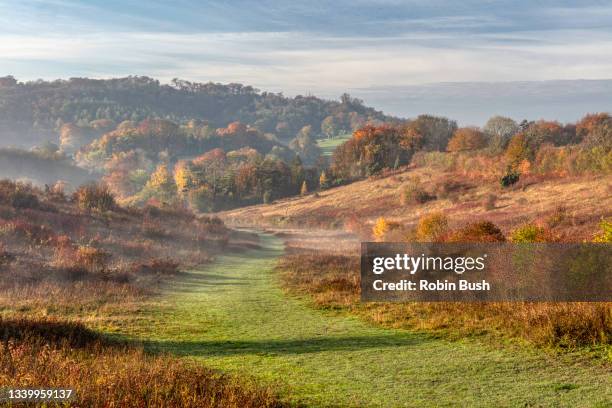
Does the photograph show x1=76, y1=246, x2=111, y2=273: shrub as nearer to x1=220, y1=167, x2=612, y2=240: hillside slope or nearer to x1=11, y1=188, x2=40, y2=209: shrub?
x1=11, y1=188, x2=40, y2=209: shrub

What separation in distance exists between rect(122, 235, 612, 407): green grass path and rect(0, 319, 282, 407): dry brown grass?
920 mm

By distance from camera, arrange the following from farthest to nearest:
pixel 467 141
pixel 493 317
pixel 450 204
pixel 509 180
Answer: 1. pixel 467 141
2. pixel 509 180
3. pixel 450 204
4. pixel 493 317

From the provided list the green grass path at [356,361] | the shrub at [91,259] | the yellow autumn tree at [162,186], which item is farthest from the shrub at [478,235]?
the yellow autumn tree at [162,186]

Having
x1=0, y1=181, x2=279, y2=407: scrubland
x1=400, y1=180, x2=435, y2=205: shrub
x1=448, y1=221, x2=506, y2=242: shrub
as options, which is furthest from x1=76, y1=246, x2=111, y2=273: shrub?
x1=400, y1=180, x2=435, y2=205: shrub

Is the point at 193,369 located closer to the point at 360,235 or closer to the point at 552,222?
the point at 552,222

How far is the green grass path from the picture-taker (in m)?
8.65

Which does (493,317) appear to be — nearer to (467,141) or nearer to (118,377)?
(118,377)

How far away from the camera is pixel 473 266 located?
19625mm

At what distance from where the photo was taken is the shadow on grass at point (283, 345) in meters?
11.8

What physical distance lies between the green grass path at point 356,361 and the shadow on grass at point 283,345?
0.02 metres

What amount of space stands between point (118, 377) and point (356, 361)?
448 cm

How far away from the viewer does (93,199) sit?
40750 mm

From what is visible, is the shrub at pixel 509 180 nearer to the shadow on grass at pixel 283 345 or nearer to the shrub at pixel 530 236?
the shrub at pixel 530 236

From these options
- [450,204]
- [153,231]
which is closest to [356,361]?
[153,231]
